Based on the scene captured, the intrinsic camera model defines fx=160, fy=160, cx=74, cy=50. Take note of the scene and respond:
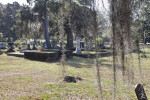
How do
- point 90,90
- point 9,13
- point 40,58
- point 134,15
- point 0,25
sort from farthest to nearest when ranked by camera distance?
point 9,13
point 0,25
point 40,58
point 90,90
point 134,15

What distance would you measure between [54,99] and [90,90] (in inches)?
44.1

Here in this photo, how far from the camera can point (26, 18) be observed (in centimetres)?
2495

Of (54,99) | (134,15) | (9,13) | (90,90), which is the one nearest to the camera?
(134,15)

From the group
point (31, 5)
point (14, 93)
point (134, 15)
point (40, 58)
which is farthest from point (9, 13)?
point (134, 15)

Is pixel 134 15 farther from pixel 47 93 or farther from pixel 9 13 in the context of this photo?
pixel 9 13

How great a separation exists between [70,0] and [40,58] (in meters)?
10.6

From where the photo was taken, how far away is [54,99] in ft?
11.5

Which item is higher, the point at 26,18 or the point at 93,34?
the point at 26,18

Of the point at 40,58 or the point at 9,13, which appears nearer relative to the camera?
the point at 40,58

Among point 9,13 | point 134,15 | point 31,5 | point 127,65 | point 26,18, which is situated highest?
point 9,13

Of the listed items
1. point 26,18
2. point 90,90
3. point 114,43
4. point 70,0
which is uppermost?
point 26,18

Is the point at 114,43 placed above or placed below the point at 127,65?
above

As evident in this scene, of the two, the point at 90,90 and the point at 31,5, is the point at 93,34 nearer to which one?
the point at 90,90

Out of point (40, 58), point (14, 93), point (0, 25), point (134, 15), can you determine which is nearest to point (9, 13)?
point (0, 25)
